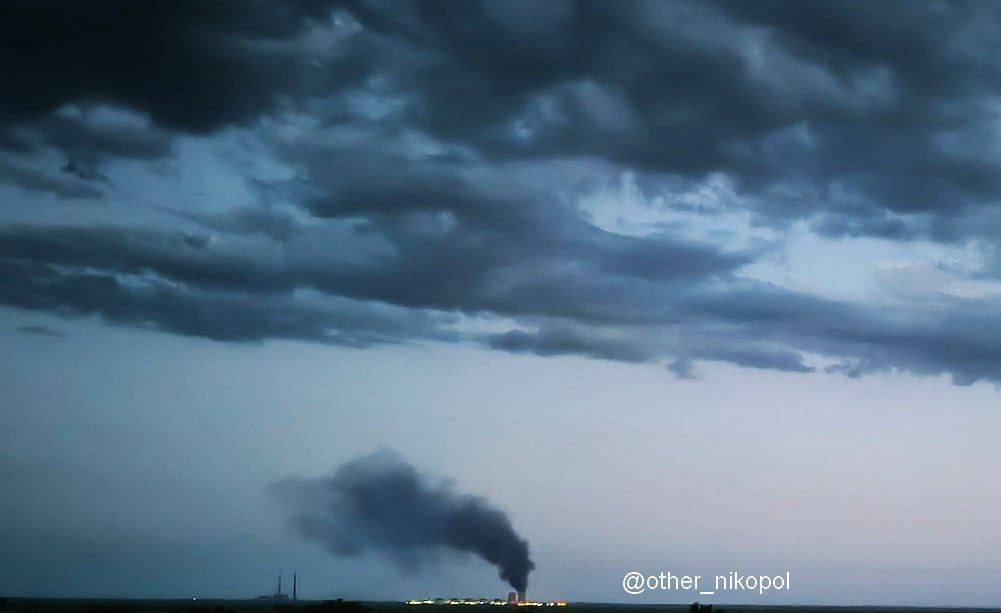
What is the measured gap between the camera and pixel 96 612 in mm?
156125

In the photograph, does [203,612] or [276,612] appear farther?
[203,612]

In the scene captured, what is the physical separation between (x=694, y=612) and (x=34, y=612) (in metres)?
74.8

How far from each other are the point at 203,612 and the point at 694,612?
5989cm

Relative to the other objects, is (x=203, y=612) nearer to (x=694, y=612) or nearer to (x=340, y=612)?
(x=340, y=612)

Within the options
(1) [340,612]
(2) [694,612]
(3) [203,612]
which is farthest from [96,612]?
(2) [694,612]

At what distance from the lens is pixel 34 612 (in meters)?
126

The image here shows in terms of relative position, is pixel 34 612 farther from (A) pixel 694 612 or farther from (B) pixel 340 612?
(A) pixel 694 612

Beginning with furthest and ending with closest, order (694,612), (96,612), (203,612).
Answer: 1. (96,612)
2. (203,612)
3. (694,612)

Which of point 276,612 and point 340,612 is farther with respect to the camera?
point 340,612

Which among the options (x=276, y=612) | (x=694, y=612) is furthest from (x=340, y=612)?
(x=694, y=612)

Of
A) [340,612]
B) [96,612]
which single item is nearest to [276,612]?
[340,612]

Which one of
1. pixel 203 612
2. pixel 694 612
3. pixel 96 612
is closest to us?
pixel 694 612

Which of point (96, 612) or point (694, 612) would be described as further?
point (96, 612)

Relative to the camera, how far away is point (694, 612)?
12088cm
